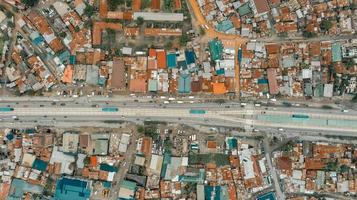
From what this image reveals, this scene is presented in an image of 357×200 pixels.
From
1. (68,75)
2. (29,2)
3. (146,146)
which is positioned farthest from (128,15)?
(146,146)

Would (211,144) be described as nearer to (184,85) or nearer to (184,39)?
(184,85)

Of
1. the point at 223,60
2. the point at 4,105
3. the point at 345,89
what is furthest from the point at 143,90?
the point at 345,89

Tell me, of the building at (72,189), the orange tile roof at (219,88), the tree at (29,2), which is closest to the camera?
the building at (72,189)

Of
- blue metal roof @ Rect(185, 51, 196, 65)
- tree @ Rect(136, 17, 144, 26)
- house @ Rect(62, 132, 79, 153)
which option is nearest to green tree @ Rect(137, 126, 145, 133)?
house @ Rect(62, 132, 79, 153)

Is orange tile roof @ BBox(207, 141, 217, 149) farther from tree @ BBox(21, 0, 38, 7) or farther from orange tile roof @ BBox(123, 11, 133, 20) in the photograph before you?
tree @ BBox(21, 0, 38, 7)

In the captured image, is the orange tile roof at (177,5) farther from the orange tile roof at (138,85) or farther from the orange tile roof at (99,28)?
the orange tile roof at (138,85)

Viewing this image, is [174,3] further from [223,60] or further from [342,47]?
[342,47]

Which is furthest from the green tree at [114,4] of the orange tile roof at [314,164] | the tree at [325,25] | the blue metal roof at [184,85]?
the orange tile roof at [314,164]
